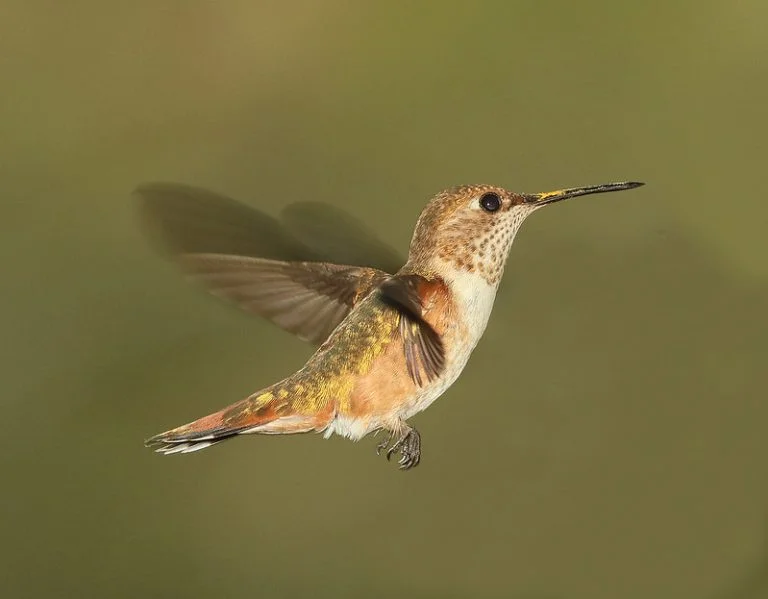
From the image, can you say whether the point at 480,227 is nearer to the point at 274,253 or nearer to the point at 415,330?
the point at 415,330

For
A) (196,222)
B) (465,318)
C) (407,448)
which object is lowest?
(407,448)

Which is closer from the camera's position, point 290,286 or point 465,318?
point 465,318

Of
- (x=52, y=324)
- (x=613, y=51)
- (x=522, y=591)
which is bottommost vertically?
(x=522, y=591)

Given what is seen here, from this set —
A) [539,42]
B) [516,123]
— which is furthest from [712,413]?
[539,42]

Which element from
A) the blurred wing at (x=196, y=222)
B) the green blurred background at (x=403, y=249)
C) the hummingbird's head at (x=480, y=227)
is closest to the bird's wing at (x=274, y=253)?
the blurred wing at (x=196, y=222)

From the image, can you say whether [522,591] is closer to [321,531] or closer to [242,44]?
[321,531]

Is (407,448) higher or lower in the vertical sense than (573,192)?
lower

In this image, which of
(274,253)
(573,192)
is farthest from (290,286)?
(573,192)
